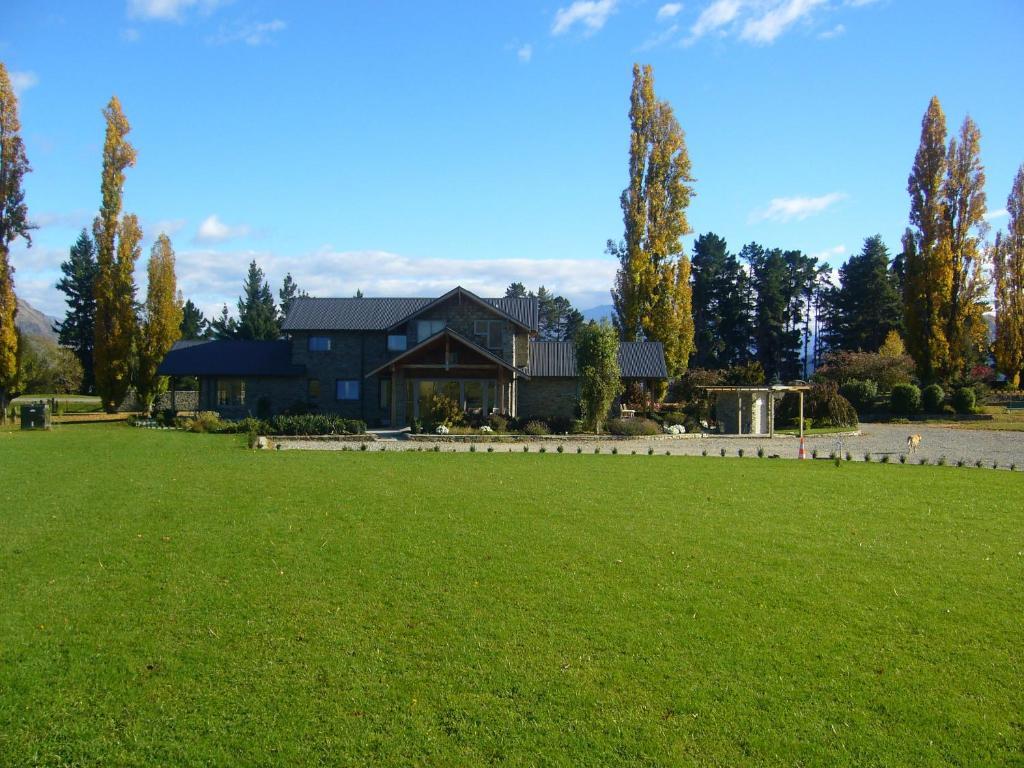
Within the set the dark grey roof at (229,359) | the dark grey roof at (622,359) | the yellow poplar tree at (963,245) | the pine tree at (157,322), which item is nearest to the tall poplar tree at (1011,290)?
the yellow poplar tree at (963,245)

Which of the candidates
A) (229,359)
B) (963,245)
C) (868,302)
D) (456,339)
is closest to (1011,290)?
(963,245)

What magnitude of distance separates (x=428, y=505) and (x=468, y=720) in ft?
24.3

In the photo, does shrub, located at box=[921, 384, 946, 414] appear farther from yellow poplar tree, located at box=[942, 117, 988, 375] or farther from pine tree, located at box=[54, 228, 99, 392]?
pine tree, located at box=[54, 228, 99, 392]

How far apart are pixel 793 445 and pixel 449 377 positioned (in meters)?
14.6

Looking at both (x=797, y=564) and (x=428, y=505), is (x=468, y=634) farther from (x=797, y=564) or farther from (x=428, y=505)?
(x=428, y=505)

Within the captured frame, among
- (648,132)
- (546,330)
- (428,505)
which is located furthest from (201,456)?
(546,330)

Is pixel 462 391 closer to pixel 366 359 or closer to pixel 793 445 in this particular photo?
pixel 366 359

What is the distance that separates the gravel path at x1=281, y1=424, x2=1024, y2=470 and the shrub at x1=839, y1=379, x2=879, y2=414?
31.2ft

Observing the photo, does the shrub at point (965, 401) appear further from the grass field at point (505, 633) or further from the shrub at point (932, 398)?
the grass field at point (505, 633)

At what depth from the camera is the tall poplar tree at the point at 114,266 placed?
128 ft

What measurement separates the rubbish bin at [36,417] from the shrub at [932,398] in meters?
42.2

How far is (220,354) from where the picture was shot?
38.7 metres

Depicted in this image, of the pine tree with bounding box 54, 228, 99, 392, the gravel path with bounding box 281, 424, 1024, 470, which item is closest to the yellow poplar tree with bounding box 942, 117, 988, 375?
the gravel path with bounding box 281, 424, 1024, 470

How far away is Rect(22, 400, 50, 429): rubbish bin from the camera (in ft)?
102
